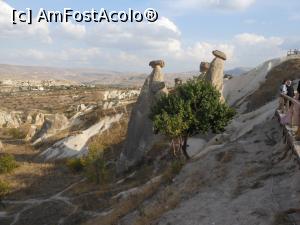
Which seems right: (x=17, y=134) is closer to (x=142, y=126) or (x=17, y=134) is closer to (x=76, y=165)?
(x=76, y=165)

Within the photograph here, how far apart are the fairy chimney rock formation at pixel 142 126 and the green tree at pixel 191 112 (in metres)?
8.07

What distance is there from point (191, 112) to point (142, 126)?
10985mm

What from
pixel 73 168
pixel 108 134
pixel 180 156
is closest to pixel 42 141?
pixel 108 134

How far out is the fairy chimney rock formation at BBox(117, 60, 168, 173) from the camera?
36.6 m

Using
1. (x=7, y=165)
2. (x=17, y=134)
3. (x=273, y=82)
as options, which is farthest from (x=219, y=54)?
(x=17, y=134)

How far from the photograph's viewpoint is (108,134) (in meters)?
49.2

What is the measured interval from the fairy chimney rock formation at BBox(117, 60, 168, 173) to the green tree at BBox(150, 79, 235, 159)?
8.07 m

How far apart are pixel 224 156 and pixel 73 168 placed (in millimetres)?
24083

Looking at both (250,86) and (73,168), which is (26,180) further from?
(250,86)

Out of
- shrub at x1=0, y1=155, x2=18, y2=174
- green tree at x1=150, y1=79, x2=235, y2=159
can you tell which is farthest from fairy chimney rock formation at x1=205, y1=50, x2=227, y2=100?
shrub at x1=0, y1=155, x2=18, y2=174

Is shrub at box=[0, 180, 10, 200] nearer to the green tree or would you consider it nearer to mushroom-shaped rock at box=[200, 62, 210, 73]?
the green tree

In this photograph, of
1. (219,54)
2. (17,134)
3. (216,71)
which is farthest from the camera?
(17,134)

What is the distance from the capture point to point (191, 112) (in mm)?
27016

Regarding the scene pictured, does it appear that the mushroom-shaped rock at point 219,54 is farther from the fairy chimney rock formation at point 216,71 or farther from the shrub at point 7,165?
the shrub at point 7,165
